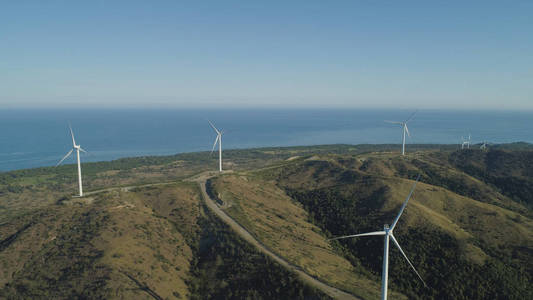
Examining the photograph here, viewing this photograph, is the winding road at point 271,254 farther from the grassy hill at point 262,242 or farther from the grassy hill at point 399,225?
the grassy hill at point 399,225

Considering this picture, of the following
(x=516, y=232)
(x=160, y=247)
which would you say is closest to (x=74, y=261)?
(x=160, y=247)

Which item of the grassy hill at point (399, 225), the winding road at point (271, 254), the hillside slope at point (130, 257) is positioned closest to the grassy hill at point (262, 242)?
the hillside slope at point (130, 257)

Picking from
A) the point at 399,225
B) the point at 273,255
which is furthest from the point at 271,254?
the point at 399,225

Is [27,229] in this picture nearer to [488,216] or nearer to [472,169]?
[488,216]

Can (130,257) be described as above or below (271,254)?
above

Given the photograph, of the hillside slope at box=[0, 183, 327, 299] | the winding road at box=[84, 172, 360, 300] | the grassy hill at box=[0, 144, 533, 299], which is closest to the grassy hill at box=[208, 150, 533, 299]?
the grassy hill at box=[0, 144, 533, 299]

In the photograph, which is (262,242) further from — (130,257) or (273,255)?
(130,257)

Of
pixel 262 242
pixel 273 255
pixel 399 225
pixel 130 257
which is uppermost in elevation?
pixel 130 257

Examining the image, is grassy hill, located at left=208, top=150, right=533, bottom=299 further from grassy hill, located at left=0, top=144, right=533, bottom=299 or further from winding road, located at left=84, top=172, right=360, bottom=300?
winding road, located at left=84, top=172, right=360, bottom=300
